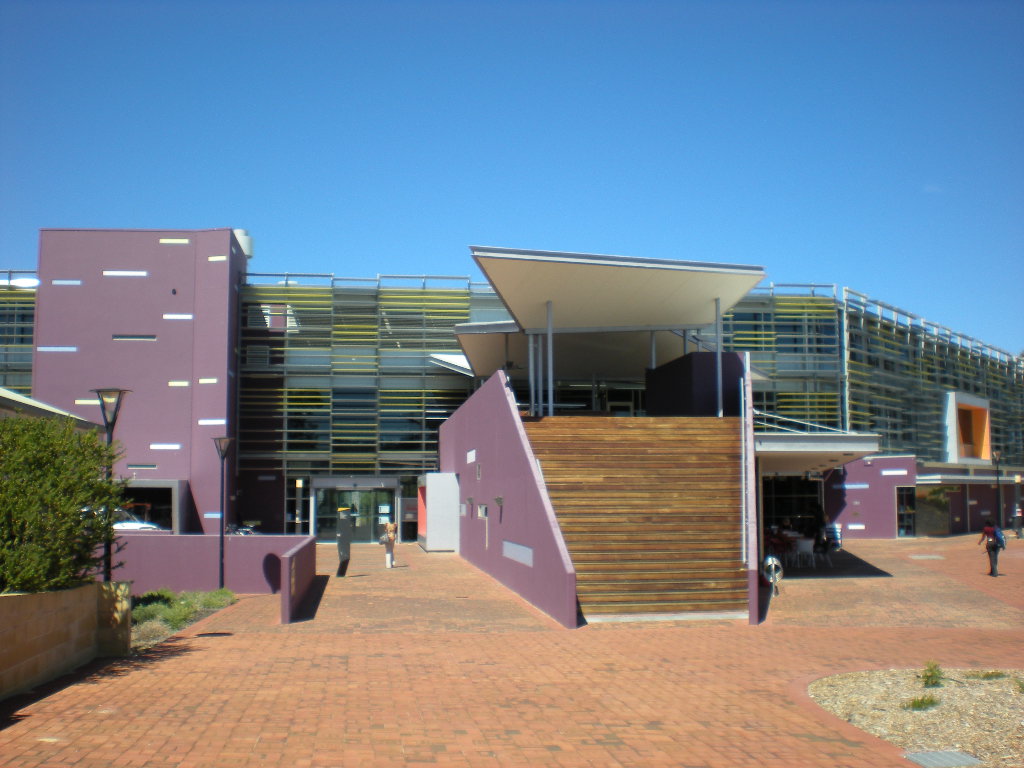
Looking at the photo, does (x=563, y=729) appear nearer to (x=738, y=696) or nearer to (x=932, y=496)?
(x=738, y=696)

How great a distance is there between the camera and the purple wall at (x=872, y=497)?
32.0m

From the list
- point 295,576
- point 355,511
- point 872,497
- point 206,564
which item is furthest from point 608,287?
point 355,511

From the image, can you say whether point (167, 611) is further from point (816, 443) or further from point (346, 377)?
point (346, 377)

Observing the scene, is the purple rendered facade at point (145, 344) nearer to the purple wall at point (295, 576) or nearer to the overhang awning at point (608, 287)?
the purple wall at point (295, 576)

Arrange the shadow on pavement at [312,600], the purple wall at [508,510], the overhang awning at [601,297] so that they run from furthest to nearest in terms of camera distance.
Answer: the overhang awning at [601,297], the shadow on pavement at [312,600], the purple wall at [508,510]

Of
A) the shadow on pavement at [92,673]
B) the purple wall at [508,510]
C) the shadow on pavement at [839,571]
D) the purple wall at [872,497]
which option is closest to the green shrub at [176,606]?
the shadow on pavement at [92,673]

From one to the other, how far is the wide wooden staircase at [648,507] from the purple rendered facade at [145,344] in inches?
663

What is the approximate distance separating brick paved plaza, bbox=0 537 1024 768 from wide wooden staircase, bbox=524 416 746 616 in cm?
80

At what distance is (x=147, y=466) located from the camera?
31.6 m

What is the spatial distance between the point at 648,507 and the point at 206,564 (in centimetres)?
956

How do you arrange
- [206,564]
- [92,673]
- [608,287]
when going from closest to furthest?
[92,673], [206,564], [608,287]

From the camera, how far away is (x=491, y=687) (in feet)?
32.1

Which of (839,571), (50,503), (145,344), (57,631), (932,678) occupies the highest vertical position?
(145,344)

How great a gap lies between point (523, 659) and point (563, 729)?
3.36 m
